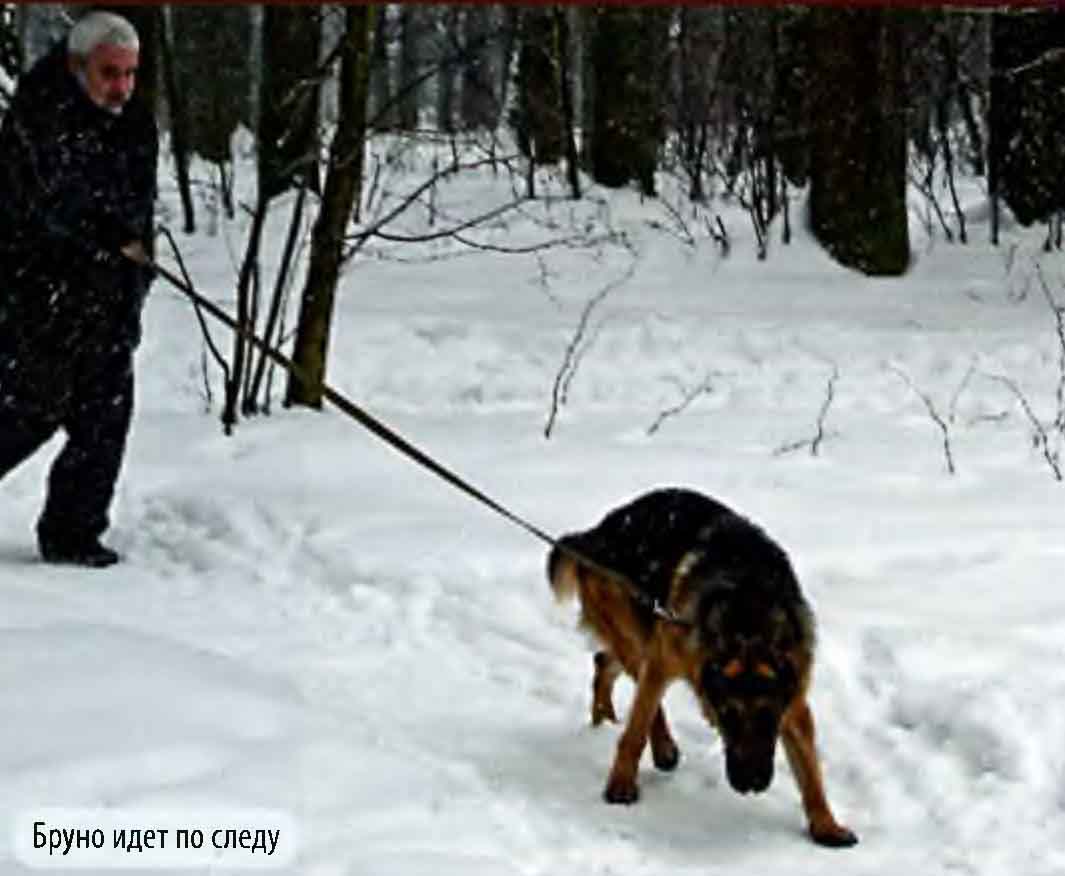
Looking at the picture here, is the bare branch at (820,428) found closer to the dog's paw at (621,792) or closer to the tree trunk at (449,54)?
the tree trunk at (449,54)

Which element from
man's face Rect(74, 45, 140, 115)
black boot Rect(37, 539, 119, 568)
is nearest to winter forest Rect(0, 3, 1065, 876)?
black boot Rect(37, 539, 119, 568)

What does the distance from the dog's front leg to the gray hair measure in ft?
9.86

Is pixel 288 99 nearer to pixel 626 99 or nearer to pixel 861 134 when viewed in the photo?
pixel 861 134

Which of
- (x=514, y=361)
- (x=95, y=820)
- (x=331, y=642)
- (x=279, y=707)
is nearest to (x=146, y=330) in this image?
(x=514, y=361)

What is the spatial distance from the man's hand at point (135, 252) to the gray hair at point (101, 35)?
0.67 meters

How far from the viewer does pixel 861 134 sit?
11.9m

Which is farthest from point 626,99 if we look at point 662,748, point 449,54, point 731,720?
point 731,720

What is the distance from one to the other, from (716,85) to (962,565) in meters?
9.85

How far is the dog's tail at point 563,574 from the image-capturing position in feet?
17.0

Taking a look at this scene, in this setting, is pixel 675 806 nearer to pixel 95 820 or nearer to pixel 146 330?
pixel 95 820

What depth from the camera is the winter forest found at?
440 cm

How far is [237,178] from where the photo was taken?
19.6 metres

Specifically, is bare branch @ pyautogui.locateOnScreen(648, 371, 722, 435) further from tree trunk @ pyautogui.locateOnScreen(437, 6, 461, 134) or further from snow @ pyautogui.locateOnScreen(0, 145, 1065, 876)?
tree trunk @ pyautogui.locateOnScreen(437, 6, 461, 134)

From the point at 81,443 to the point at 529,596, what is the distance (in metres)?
1.86
